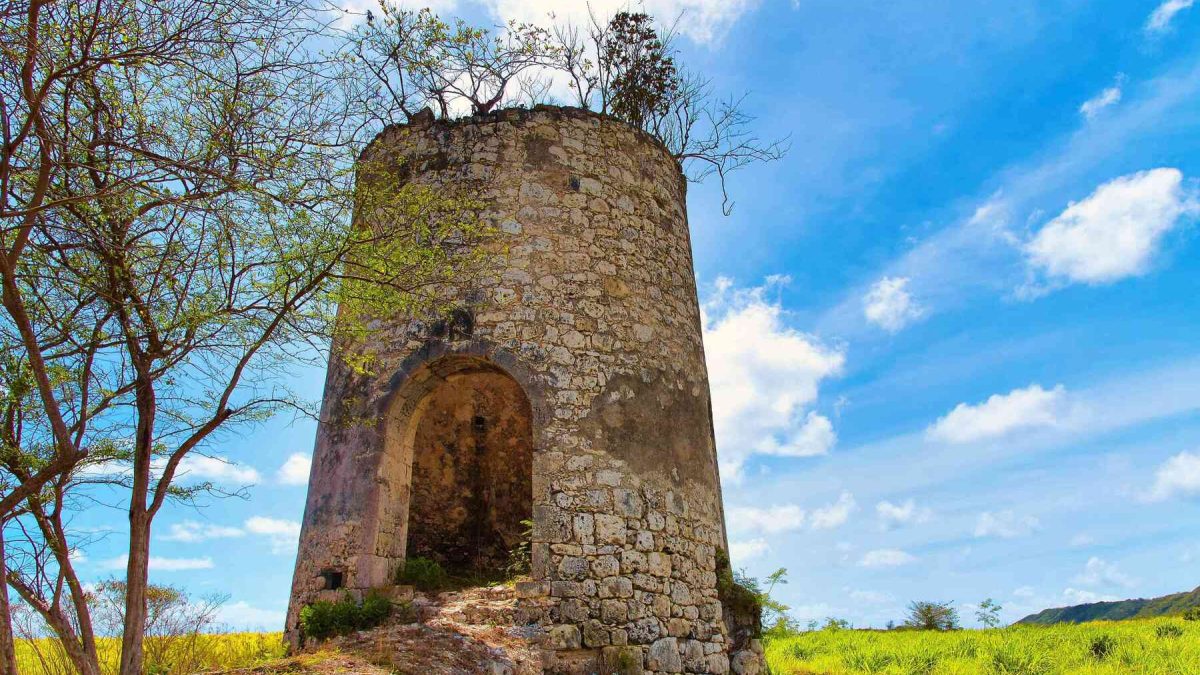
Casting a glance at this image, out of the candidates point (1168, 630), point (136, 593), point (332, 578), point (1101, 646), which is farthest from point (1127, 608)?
point (136, 593)

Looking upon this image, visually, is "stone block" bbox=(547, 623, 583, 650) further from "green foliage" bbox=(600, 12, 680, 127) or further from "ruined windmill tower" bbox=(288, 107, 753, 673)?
"green foliage" bbox=(600, 12, 680, 127)

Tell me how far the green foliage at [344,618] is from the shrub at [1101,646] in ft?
36.3

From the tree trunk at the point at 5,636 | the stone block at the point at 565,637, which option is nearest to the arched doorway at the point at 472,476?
the stone block at the point at 565,637

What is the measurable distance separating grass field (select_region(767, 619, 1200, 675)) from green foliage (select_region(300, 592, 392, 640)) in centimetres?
595

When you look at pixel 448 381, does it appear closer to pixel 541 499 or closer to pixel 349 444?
pixel 349 444

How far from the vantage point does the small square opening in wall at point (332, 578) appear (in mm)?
8109

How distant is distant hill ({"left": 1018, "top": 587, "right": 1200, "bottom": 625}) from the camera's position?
26.4m

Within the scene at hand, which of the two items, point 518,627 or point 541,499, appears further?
point 541,499

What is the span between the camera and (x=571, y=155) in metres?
9.70

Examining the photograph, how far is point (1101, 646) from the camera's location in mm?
13094

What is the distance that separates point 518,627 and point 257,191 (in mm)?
4334

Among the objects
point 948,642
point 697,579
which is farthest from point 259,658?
point 948,642

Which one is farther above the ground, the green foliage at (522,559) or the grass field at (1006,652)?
the green foliage at (522,559)

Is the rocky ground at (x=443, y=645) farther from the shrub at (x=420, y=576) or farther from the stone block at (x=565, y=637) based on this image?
the shrub at (x=420, y=576)
